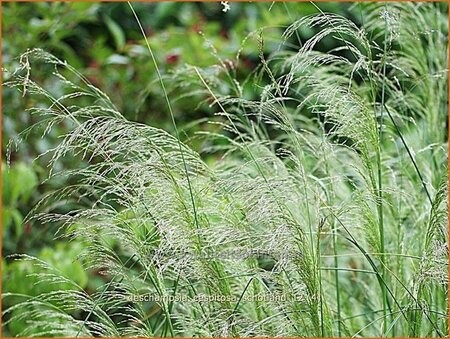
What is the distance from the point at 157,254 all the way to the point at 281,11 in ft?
5.99

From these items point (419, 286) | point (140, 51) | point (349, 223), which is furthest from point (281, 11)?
point (419, 286)

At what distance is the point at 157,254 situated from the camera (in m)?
1.17

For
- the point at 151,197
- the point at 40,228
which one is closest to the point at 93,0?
the point at 40,228

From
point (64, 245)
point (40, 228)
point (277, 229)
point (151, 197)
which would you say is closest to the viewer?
point (277, 229)

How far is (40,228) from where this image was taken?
250 cm

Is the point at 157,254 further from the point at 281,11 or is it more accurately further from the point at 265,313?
the point at 281,11

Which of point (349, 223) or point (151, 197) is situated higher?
point (151, 197)

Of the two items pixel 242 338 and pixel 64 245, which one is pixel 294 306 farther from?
pixel 64 245

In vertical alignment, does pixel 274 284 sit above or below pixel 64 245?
above

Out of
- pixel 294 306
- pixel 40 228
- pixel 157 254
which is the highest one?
pixel 157 254

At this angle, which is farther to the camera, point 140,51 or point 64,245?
point 140,51

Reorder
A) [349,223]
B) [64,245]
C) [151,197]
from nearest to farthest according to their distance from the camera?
[151,197], [349,223], [64,245]

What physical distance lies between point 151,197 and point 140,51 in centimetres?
142

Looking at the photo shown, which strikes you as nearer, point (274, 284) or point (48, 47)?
point (274, 284)
